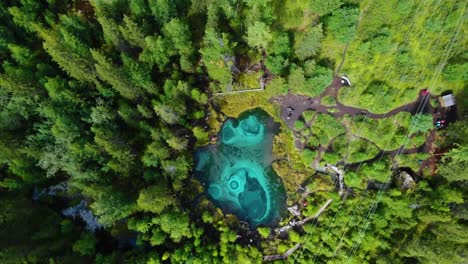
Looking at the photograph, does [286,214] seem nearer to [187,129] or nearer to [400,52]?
[187,129]

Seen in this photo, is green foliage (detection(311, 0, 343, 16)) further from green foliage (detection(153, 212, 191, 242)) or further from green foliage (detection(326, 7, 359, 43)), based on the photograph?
green foliage (detection(153, 212, 191, 242))

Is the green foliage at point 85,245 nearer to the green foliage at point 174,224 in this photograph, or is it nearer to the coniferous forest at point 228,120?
the coniferous forest at point 228,120

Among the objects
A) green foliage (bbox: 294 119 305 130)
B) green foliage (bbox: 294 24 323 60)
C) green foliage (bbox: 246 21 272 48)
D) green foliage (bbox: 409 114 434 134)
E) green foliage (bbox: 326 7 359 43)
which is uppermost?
green foliage (bbox: 326 7 359 43)

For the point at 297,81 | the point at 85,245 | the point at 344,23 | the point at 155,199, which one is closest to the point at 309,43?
the point at 297,81

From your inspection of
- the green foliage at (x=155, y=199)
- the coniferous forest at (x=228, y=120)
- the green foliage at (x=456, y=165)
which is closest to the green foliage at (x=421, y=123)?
the coniferous forest at (x=228, y=120)

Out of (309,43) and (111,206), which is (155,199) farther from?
(309,43)

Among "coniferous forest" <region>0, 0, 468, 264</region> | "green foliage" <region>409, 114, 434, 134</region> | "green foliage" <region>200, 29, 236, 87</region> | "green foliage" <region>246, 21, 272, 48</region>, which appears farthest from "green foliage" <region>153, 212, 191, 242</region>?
"green foliage" <region>409, 114, 434, 134</region>
